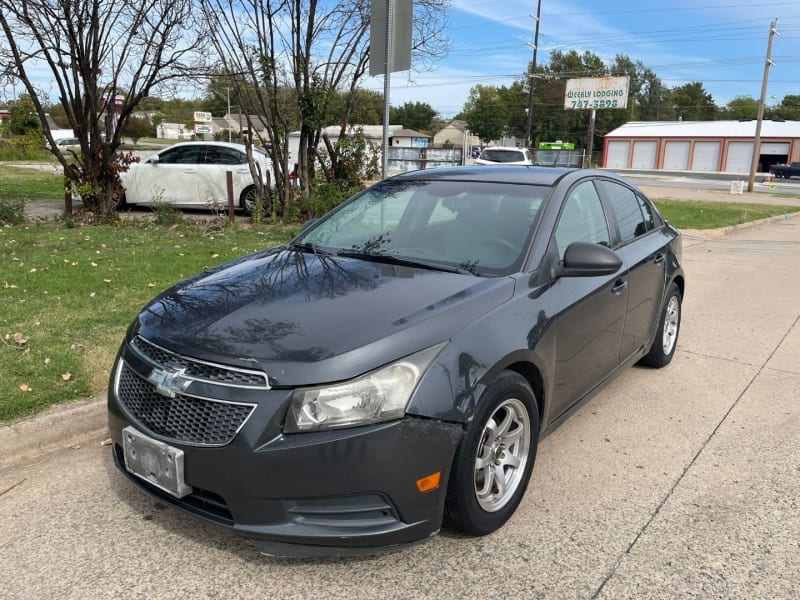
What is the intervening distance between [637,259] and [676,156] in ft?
224

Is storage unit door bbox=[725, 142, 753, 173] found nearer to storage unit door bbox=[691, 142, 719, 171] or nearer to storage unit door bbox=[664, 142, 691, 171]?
storage unit door bbox=[691, 142, 719, 171]

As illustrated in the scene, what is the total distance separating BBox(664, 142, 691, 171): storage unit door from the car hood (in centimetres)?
6942

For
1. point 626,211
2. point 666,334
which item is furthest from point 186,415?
point 666,334

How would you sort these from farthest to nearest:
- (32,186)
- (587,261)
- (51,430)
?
(32,186), (51,430), (587,261)

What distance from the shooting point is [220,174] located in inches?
513

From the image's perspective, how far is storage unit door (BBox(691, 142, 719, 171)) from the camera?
6322cm

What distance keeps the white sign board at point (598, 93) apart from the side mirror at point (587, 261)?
45.3 meters

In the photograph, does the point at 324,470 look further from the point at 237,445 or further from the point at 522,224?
the point at 522,224

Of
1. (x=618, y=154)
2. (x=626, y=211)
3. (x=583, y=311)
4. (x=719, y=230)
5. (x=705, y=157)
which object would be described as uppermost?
(x=618, y=154)

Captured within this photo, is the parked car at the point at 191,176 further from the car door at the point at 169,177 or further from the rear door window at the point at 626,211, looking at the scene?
the rear door window at the point at 626,211

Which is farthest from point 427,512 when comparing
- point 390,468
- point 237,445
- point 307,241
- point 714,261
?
point 714,261

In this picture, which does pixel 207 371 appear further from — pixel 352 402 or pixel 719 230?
pixel 719 230

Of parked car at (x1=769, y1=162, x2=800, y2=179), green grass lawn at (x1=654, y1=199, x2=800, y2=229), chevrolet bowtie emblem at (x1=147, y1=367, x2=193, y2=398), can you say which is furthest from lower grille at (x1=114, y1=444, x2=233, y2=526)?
parked car at (x1=769, y1=162, x2=800, y2=179)

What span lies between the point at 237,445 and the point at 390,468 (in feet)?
1.83
